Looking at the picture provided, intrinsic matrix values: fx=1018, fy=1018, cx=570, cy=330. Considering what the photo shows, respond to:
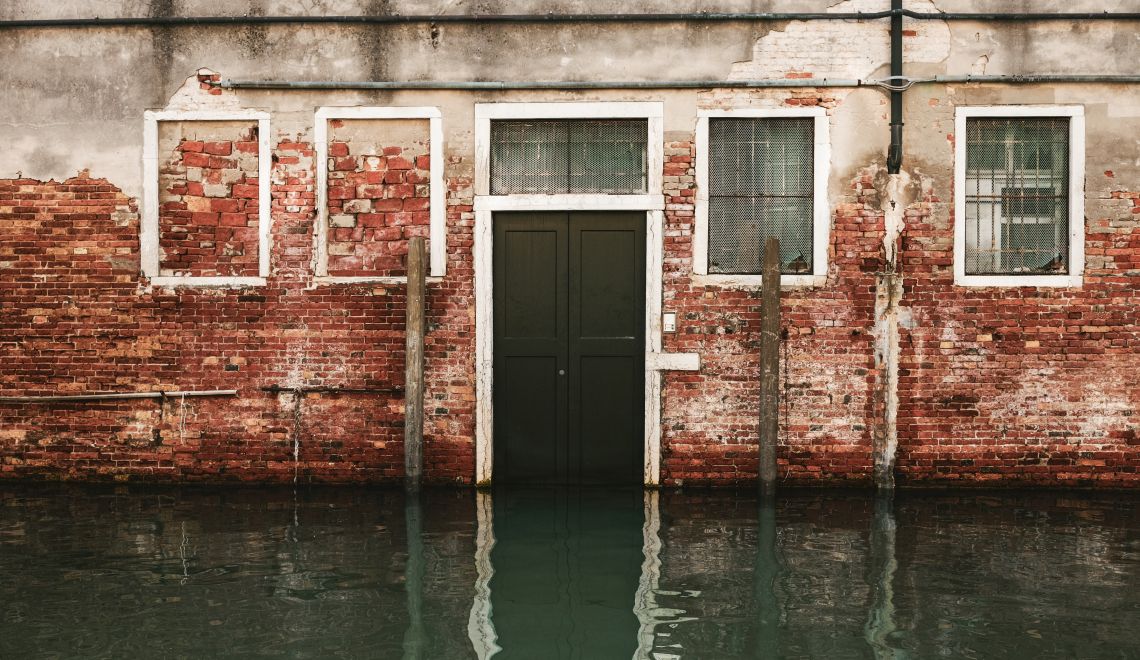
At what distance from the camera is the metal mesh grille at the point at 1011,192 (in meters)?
7.60

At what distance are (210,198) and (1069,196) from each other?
6449 mm

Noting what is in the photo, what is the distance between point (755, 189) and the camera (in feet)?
25.1

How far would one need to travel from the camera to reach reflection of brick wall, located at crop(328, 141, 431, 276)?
25.3 feet

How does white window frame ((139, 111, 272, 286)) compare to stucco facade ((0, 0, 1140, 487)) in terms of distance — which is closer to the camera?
stucco facade ((0, 0, 1140, 487))

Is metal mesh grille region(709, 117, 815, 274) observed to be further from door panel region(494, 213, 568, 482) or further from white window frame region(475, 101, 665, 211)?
door panel region(494, 213, 568, 482)

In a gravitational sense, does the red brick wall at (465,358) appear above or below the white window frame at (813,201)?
below

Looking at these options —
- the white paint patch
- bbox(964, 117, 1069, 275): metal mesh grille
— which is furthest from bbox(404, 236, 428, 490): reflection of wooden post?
bbox(964, 117, 1069, 275): metal mesh grille

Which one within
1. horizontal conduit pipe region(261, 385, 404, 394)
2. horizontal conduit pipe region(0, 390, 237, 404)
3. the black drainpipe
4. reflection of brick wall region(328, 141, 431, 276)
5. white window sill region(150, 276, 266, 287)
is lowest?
horizontal conduit pipe region(0, 390, 237, 404)

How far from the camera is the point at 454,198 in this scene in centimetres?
767

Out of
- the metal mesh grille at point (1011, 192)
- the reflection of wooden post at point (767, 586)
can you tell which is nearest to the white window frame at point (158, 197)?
the reflection of wooden post at point (767, 586)

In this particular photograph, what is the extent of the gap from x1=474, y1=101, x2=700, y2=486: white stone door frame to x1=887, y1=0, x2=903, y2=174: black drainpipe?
1.68 m

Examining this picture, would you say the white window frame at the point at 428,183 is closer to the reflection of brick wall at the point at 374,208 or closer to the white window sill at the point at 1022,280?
the reflection of brick wall at the point at 374,208

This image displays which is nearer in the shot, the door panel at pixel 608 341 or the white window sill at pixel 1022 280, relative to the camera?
the white window sill at pixel 1022 280

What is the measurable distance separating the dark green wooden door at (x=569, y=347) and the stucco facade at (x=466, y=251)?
16cm
